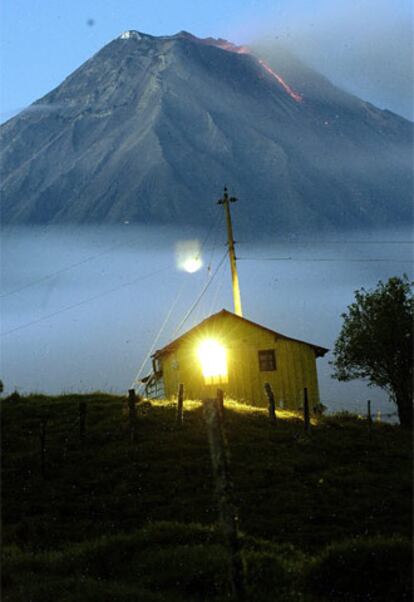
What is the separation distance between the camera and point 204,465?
26359 millimetres

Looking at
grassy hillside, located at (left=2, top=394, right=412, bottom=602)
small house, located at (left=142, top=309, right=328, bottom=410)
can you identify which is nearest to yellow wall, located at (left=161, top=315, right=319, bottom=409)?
small house, located at (left=142, top=309, right=328, bottom=410)

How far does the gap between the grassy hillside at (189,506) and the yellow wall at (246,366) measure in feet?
22.2

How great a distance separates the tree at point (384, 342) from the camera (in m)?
46.0

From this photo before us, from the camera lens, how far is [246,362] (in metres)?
47.2

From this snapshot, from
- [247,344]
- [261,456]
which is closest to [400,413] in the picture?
[247,344]

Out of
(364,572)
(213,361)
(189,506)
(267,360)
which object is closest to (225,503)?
(364,572)

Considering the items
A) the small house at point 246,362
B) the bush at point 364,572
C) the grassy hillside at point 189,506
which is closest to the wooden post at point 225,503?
the grassy hillside at point 189,506

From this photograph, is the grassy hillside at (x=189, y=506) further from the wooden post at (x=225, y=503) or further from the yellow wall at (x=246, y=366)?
the yellow wall at (x=246, y=366)

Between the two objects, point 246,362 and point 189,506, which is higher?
point 246,362

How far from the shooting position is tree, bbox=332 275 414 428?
46.0 meters

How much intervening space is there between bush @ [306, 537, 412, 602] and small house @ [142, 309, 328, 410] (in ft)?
106

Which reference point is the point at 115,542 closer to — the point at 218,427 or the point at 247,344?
the point at 218,427

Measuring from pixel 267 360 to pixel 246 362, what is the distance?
5.00ft

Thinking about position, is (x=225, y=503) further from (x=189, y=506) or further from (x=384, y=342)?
(x=384, y=342)
